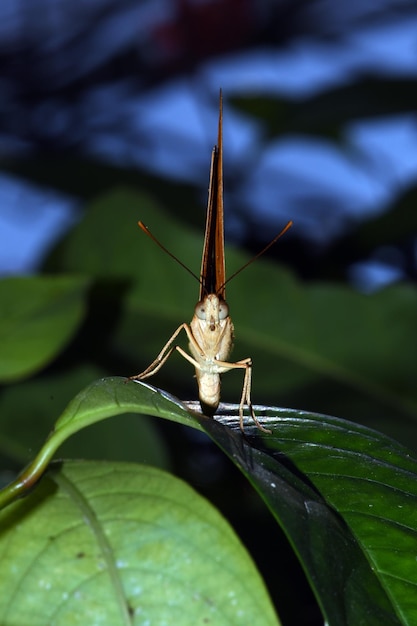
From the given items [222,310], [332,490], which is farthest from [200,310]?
[332,490]

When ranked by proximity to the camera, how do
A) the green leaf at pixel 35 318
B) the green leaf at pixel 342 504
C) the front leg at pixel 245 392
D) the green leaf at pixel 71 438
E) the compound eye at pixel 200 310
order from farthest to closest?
the green leaf at pixel 71 438, the green leaf at pixel 35 318, the compound eye at pixel 200 310, the front leg at pixel 245 392, the green leaf at pixel 342 504

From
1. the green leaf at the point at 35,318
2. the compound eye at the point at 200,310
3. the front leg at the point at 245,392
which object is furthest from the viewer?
the green leaf at the point at 35,318

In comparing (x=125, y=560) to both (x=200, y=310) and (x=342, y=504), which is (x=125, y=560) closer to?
(x=342, y=504)

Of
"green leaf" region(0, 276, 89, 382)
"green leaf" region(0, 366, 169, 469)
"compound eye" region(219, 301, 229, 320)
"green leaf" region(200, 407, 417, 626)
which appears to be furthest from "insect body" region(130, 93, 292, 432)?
"green leaf" region(0, 366, 169, 469)

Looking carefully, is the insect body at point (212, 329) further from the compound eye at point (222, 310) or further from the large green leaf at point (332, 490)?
the large green leaf at point (332, 490)

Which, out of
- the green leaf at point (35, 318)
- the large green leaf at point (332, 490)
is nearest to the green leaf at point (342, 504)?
the large green leaf at point (332, 490)

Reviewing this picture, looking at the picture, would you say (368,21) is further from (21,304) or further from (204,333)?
(204,333)
